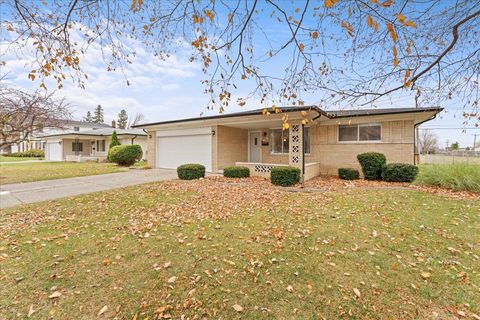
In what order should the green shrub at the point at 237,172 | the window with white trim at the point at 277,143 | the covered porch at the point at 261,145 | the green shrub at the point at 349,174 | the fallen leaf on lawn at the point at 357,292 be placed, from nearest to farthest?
the fallen leaf on lawn at the point at 357,292
the covered porch at the point at 261,145
the green shrub at the point at 349,174
the green shrub at the point at 237,172
the window with white trim at the point at 277,143

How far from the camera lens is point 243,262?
340cm

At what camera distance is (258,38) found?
3695mm

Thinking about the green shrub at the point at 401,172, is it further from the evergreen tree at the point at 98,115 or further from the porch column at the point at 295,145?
the evergreen tree at the point at 98,115

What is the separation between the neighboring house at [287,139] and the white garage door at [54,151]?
19461mm

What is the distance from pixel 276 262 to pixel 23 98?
39.9ft

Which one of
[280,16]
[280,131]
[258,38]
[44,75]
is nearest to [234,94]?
[258,38]

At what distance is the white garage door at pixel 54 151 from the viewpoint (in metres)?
28.4

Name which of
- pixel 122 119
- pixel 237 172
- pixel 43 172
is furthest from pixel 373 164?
pixel 122 119

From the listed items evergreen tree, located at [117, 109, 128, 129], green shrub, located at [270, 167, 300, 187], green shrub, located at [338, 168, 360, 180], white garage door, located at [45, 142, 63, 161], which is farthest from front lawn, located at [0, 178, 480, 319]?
evergreen tree, located at [117, 109, 128, 129]

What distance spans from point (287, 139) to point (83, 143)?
27542mm

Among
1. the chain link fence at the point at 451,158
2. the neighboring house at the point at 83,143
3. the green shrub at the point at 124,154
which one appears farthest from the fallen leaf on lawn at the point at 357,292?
the neighboring house at the point at 83,143

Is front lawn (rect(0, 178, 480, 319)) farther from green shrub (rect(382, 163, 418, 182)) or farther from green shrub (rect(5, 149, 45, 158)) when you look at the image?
green shrub (rect(5, 149, 45, 158))

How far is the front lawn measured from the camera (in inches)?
99.6

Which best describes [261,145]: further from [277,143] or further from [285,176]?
[285,176]
